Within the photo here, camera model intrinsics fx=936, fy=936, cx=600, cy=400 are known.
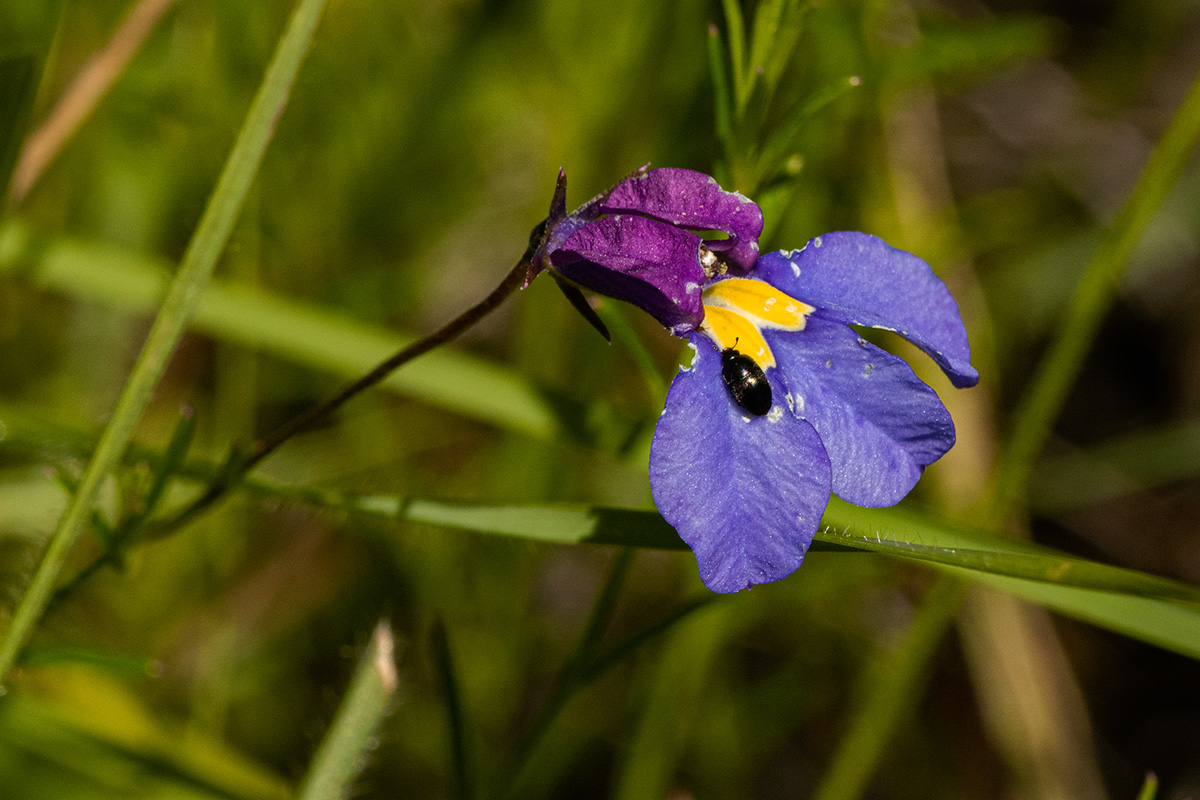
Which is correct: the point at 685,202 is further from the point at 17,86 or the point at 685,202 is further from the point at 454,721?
the point at 17,86

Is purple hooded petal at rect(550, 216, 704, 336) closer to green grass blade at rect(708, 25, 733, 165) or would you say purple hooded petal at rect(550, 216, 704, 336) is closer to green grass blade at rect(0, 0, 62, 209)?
green grass blade at rect(708, 25, 733, 165)

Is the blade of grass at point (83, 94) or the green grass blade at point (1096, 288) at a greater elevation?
the blade of grass at point (83, 94)

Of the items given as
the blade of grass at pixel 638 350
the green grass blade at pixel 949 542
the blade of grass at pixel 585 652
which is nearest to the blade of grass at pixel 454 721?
the blade of grass at pixel 585 652

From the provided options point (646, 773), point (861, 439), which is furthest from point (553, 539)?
point (646, 773)

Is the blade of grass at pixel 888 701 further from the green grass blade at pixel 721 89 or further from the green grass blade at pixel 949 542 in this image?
the green grass blade at pixel 721 89

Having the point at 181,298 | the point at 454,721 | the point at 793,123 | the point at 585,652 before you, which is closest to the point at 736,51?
the point at 793,123

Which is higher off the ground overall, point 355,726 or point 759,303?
point 759,303
